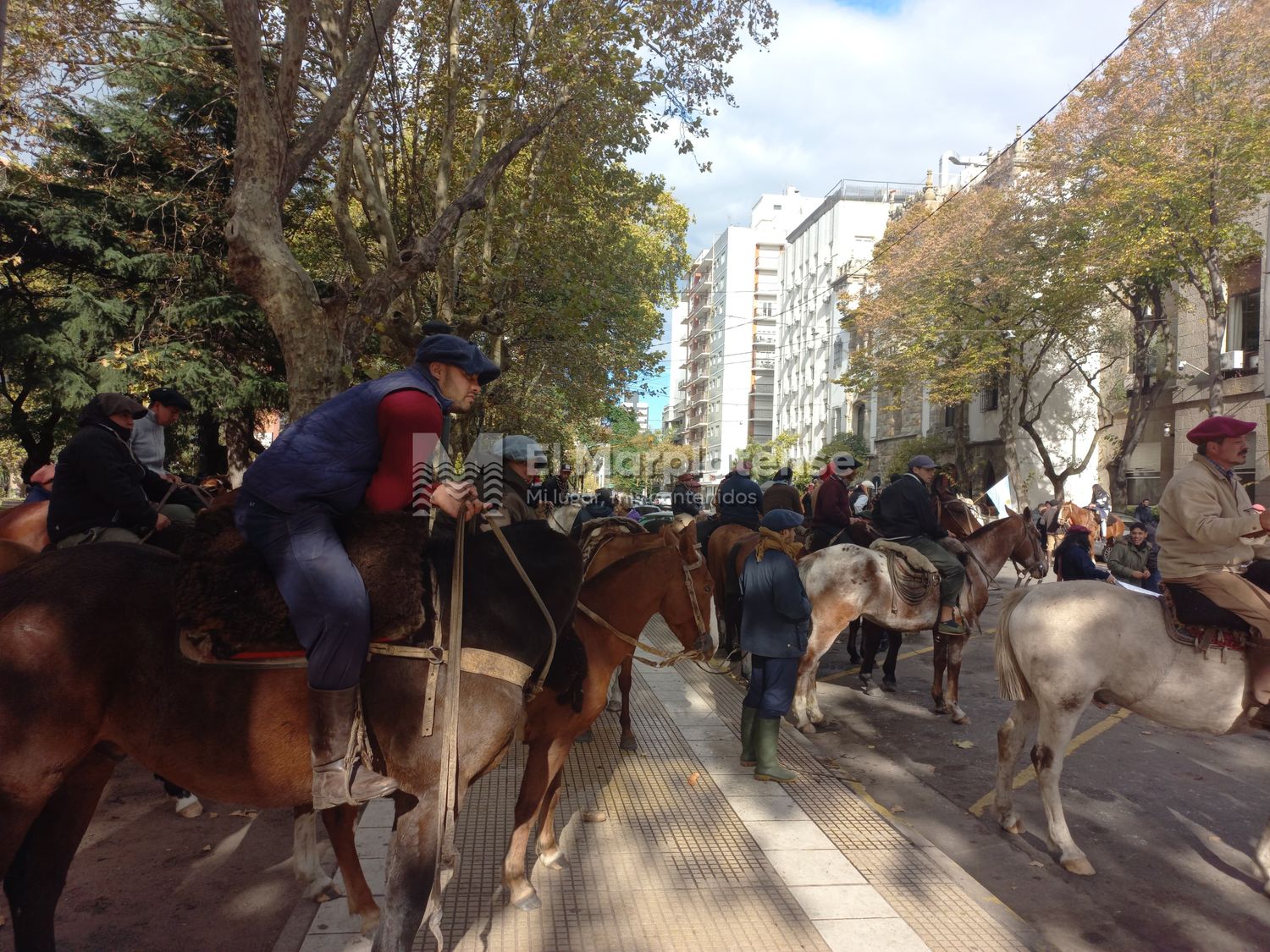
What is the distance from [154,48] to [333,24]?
10010 mm

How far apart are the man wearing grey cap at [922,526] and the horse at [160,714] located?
6246 mm

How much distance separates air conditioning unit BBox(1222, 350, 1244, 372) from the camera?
21.3 m

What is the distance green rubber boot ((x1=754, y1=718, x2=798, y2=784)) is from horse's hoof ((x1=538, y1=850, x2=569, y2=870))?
1953 mm

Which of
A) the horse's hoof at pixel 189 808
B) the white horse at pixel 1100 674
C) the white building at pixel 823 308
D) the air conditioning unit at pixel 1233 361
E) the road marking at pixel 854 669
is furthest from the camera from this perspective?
the white building at pixel 823 308

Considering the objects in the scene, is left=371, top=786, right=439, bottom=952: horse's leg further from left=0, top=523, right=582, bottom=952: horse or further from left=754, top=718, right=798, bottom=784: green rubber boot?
left=754, top=718, right=798, bottom=784: green rubber boot

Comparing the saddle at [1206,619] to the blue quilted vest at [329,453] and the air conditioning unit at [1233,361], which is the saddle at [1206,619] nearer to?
the blue quilted vest at [329,453]

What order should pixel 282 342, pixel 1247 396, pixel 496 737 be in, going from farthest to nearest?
pixel 1247 396, pixel 282 342, pixel 496 737

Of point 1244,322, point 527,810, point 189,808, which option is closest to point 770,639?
point 527,810

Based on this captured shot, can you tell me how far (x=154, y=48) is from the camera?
16.8m

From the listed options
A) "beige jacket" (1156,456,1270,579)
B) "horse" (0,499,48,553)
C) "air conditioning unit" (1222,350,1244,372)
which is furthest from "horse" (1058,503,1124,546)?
"horse" (0,499,48,553)

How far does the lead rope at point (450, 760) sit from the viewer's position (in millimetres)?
3109

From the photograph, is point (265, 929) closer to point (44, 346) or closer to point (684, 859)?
point (684, 859)

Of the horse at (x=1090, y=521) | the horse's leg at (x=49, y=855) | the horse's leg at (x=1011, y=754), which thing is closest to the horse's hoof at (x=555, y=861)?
the horse's leg at (x=49, y=855)

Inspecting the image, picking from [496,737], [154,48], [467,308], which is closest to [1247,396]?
[467,308]
